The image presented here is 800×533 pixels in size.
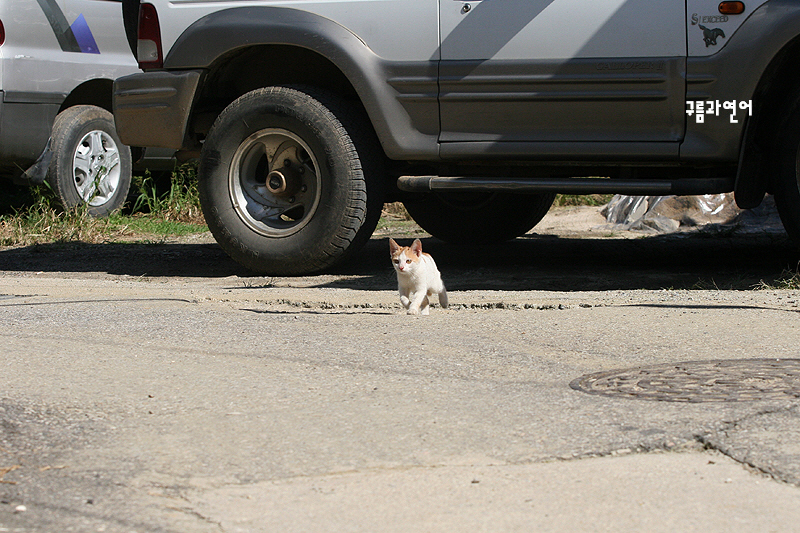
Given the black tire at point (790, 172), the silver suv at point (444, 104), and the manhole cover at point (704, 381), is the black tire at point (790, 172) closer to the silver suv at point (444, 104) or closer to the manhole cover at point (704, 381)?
the silver suv at point (444, 104)

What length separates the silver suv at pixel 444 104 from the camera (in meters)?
5.14

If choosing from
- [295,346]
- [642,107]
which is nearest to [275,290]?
[295,346]

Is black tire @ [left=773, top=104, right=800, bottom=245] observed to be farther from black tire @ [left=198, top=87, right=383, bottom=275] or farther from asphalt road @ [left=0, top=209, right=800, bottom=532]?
black tire @ [left=198, top=87, right=383, bottom=275]

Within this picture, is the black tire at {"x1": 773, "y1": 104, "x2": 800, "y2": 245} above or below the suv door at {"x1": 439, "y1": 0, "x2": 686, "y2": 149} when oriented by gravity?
below

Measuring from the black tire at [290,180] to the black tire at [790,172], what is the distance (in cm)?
219

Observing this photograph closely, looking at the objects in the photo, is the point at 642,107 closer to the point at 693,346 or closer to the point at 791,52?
the point at 791,52

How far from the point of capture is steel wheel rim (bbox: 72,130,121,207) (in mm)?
8352

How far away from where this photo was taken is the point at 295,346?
395 cm

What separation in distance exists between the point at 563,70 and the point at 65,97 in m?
4.50

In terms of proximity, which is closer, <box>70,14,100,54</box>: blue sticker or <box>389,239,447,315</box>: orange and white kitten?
<box>389,239,447,315</box>: orange and white kitten

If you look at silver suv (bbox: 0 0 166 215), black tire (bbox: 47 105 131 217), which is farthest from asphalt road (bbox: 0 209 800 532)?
black tire (bbox: 47 105 131 217)

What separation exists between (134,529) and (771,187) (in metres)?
4.25

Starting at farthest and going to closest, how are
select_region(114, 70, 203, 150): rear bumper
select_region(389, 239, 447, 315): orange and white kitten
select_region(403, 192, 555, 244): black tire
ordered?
1. select_region(403, 192, 555, 244): black tire
2. select_region(114, 70, 203, 150): rear bumper
3. select_region(389, 239, 447, 315): orange and white kitten

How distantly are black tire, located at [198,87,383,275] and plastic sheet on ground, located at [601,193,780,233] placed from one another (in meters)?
3.94
